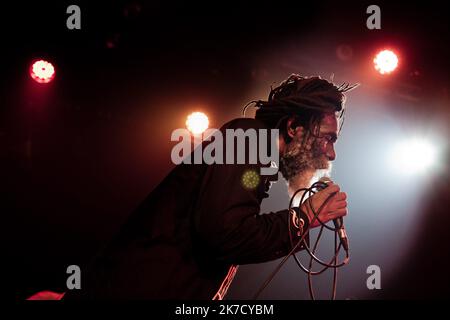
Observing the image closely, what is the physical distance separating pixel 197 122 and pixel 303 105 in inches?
137

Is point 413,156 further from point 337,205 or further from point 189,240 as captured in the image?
point 189,240

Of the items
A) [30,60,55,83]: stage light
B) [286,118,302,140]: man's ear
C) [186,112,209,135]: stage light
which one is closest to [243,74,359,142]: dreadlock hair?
[286,118,302,140]: man's ear

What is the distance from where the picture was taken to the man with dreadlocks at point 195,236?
71.6 inches

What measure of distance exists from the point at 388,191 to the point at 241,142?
508cm

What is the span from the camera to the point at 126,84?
18.6 feet

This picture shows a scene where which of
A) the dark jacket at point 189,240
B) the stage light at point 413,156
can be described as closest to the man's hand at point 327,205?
the dark jacket at point 189,240

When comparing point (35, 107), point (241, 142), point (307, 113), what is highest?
point (35, 107)

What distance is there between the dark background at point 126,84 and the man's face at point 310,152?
3317 mm

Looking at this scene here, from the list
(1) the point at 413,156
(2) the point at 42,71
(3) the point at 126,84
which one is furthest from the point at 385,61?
(2) the point at 42,71

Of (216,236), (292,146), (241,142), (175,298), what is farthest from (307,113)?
(175,298)

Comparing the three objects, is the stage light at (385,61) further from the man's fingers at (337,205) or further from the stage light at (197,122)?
the man's fingers at (337,205)

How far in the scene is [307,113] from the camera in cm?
250
